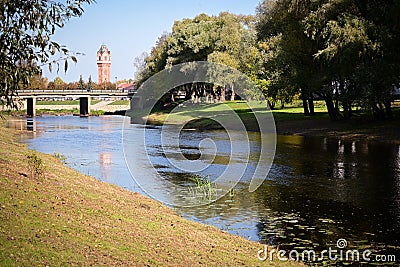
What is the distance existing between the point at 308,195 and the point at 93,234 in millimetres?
10892

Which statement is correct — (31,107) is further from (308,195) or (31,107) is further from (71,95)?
(308,195)

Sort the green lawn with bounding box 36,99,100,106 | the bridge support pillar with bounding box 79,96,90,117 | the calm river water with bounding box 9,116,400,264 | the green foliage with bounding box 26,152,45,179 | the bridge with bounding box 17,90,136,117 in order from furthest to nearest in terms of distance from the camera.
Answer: the green lawn with bounding box 36,99,100,106
the bridge support pillar with bounding box 79,96,90,117
the bridge with bounding box 17,90,136,117
the green foliage with bounding box 26,152,45,179
the calm river water with bounding box 9,116,400,264

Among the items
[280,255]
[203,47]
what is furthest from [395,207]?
[203,47]

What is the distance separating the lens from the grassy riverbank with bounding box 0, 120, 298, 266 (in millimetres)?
9203

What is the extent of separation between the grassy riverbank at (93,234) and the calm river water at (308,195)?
1813 mm

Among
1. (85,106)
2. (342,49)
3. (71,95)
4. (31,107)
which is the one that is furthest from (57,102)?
(342,49)

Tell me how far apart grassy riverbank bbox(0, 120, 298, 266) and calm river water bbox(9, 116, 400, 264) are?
1813 mm

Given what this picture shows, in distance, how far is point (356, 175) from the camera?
24625 mm

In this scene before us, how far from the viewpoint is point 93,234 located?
1066cm

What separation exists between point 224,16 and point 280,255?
3251 inches

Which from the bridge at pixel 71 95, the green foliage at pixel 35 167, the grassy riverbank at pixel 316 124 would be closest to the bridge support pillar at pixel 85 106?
the bridge at pixel 71 95

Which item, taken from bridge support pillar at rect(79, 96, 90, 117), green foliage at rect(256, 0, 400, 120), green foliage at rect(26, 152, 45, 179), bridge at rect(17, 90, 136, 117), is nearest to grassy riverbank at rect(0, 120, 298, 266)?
green foliage at rect(26, 152, 45, 179)

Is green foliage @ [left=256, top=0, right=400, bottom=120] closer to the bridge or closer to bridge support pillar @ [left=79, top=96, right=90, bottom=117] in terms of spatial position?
the bridge

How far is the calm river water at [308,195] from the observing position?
14.1m
